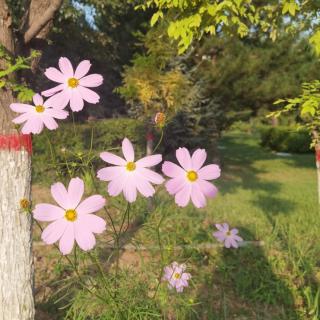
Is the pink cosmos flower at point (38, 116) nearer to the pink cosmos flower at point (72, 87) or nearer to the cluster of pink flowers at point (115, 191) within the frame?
the pink cosmos flower at point (72, 87)

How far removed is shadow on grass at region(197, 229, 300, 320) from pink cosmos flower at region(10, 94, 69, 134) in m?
2.54

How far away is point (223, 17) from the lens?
12.6 ft

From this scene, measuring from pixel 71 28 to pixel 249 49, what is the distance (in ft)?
15.8

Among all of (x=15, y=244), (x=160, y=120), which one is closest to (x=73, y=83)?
(x=160, y=120)

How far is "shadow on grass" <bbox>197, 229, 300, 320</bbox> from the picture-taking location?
365 cm

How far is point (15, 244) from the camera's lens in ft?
8.59

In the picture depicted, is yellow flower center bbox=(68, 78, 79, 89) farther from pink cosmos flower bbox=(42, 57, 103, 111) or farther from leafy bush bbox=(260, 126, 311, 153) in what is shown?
leafy bush bbox=(260, 126, 311, 153)

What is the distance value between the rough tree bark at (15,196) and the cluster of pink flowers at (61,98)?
1.25 meters

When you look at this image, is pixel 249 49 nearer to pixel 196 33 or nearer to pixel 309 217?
pixel 309 217

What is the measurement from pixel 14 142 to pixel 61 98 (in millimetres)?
1343

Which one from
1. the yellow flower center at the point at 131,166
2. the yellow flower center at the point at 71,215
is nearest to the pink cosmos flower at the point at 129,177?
the yellow flower center at the point at 131,166

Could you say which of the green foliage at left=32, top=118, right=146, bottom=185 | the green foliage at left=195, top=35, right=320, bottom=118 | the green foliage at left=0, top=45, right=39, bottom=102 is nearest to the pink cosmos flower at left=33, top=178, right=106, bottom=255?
the green foliage at left=0, top=45, right=39, bottom=102

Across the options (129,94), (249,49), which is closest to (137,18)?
(249,49)

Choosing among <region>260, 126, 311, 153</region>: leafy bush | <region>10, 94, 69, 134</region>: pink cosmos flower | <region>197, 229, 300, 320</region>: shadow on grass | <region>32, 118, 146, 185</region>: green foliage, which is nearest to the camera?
<region>10, 94, 69, 134</region>: pink cosmos flower
